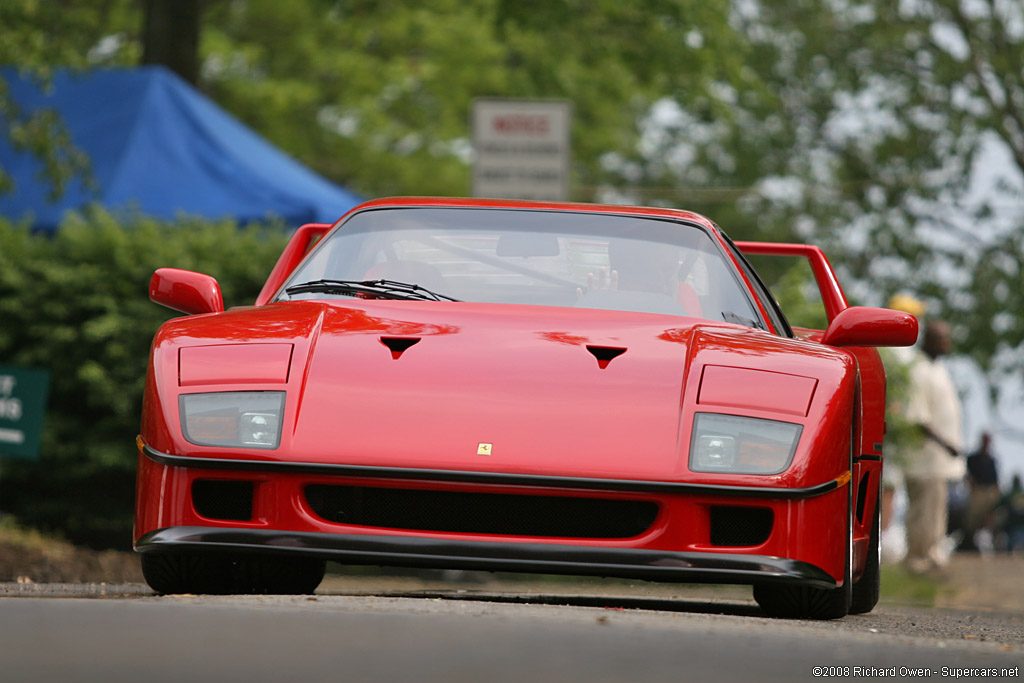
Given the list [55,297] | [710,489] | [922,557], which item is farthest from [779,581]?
[922,557]

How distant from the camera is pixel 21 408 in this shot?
8578mm

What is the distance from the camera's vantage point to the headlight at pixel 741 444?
3.96 m

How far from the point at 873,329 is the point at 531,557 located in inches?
59.3

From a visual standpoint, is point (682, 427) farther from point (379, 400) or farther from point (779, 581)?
point (379, 400)

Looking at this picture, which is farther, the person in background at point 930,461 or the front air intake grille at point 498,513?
the person in background at point 930,461

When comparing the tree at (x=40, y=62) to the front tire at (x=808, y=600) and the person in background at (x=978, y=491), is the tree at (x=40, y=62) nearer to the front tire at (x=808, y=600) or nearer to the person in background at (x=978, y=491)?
the front tire at (x=808, y=600)

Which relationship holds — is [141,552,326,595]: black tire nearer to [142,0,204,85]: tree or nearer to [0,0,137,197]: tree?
[0,0,137,197]: tree

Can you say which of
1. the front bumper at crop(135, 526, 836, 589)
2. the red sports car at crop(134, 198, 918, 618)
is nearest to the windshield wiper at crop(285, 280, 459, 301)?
the red sports car at crop(134, 198, 918, 618)

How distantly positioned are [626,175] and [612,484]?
27.7 metres

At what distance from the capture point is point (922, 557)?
12039mm

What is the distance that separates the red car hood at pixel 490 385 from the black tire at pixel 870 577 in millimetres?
1231

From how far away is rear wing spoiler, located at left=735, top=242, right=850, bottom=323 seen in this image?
19.2ft

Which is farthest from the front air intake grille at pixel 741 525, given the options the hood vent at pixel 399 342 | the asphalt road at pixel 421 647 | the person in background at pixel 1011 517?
the person in background at pixel 1011 517

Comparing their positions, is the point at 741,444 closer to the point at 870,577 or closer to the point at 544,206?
the point at 544,206
